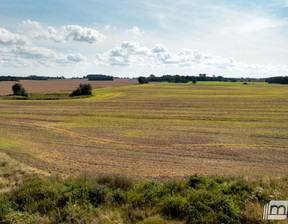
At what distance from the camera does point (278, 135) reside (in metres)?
23.4

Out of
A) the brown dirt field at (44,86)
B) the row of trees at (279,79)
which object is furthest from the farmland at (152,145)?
the row of trees at (279,79)

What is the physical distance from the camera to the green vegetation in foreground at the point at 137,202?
26.2ft

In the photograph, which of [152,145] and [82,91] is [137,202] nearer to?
[152,145]

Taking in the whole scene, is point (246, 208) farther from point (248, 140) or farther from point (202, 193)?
point (248, 140)

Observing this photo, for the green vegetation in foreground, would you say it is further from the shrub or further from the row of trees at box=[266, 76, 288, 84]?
the row of trees at box=[266, 76, 288, 84]

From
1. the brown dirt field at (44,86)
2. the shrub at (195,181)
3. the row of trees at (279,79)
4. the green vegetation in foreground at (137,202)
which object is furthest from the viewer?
the row of trees at (279,79)

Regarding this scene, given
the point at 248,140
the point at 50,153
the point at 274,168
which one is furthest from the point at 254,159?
the point at 50,153

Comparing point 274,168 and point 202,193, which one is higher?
point 202,193

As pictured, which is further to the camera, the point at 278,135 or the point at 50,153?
the point at 278,135

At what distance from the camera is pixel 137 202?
9.29m

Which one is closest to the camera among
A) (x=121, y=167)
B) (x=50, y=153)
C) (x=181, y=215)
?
(x=181, y=215)

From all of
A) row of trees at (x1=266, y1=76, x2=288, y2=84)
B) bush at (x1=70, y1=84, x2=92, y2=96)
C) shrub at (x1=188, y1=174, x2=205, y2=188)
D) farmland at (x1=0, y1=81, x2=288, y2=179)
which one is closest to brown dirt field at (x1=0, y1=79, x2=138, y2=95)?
bush at (x1=70, y1=84, x2=92, y2=96)

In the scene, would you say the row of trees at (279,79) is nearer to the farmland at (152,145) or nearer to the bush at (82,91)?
the farmland at (152,145)

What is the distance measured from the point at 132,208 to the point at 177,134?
16414 millimetres
